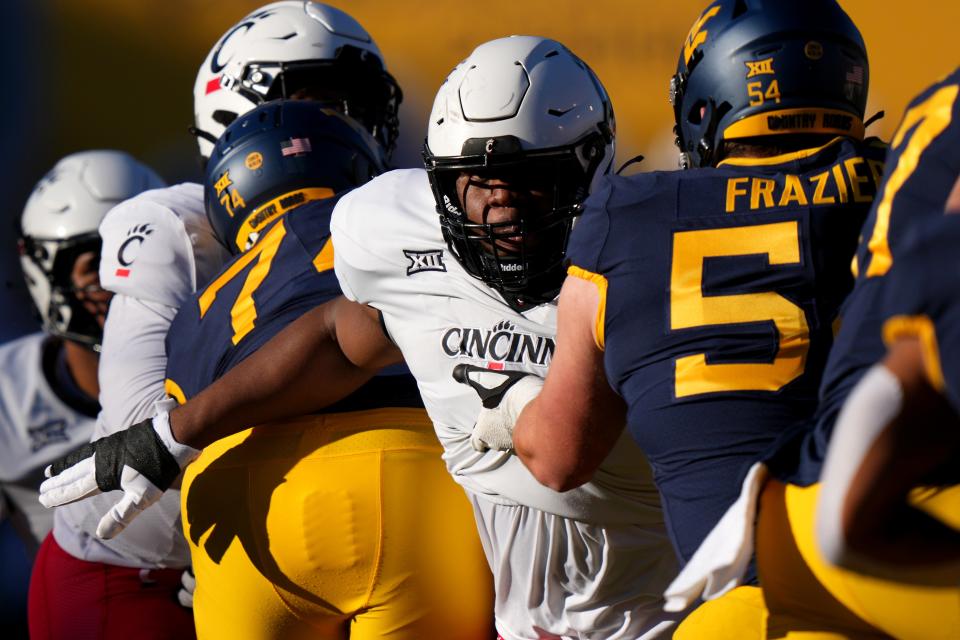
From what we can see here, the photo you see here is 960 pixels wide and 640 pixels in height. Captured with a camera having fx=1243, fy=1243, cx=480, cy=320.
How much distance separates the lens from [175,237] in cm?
349

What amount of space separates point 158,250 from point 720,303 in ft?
6.60

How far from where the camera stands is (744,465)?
180cm

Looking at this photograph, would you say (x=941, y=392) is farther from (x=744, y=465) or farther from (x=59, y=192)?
(x=59, y=192)

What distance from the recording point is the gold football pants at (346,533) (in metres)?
2.82

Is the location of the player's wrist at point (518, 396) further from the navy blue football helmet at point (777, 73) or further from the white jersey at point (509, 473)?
the navy blue football helmet at point (777, 73)

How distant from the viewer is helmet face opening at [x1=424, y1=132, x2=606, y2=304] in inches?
96.6

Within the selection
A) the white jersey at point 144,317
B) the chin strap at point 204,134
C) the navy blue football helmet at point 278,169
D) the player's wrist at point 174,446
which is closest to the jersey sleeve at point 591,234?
the player's wrist at point 174,446

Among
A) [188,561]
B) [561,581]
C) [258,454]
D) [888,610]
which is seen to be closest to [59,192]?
[188,561]

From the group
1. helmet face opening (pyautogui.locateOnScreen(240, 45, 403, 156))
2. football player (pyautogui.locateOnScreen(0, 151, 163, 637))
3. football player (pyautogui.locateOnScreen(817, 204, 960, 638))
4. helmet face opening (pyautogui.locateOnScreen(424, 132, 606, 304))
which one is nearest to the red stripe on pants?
football player (pyautogui.locateOnScreen(0, 151, 163, 637))

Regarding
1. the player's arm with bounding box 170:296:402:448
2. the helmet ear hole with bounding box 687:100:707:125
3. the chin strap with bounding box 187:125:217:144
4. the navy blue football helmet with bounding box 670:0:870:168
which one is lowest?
the player's arm with bounding box 170:296:402:448

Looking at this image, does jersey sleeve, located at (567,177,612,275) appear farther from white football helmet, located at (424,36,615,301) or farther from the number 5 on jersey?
white football helmet, located at (424,36,615,301)

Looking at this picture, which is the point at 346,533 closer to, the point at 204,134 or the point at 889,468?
the point at 889,468

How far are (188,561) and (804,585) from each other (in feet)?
8.03

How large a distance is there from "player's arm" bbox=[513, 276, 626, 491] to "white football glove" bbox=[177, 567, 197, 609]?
66.9 inches
